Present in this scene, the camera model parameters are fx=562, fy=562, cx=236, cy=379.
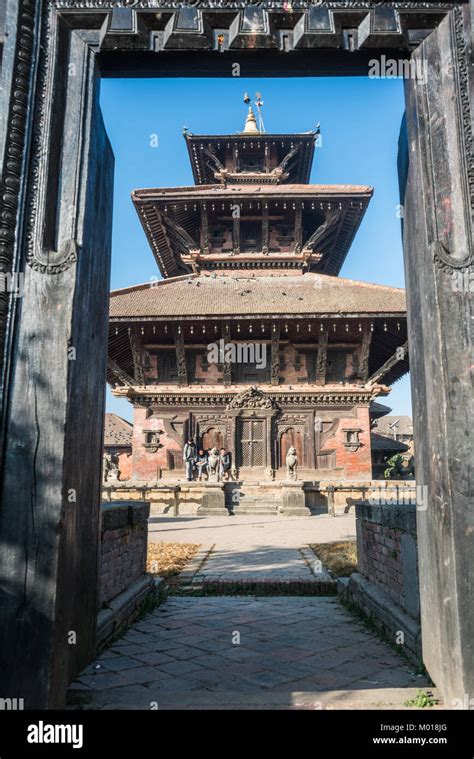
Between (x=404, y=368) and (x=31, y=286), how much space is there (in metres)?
20.1

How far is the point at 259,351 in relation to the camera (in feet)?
65.5

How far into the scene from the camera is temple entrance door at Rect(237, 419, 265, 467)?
19.5 metres

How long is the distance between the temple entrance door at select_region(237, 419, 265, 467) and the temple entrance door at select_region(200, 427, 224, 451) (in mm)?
676

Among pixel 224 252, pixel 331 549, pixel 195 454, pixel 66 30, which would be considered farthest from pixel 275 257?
pixel 66 30

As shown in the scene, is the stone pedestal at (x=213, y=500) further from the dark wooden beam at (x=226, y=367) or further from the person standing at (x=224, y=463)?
the dark wooden beam at (x=226, y=367)

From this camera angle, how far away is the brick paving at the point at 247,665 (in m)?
2.63

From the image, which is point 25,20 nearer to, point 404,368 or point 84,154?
point 84,154

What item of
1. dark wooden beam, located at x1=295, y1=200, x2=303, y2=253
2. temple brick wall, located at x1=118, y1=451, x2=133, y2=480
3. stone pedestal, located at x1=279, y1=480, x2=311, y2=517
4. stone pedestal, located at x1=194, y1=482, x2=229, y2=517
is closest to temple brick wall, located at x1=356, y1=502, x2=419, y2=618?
stone pedestal, located at x1=279, y1=480, x2=311, y2=517

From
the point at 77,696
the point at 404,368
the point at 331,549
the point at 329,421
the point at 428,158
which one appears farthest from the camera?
the point at 404,368

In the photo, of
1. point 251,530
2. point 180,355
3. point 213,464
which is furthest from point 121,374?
point 251,530

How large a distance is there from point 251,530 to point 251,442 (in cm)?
764

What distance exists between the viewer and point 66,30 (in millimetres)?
3080

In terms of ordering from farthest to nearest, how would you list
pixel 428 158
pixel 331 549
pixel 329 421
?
pixel 329 421, pixel 331 549, pixel 428 158

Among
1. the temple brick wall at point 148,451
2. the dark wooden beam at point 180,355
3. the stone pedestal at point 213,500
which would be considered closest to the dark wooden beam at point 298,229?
the dark wooden beam at point 180,355
